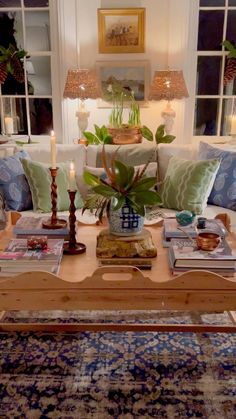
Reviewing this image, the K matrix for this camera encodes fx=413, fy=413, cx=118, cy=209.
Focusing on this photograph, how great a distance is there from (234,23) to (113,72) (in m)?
1.20

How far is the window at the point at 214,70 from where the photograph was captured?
377 cm

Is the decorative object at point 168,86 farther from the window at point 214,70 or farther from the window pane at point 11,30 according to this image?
the window pane at point 11,30

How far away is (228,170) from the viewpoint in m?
2.95

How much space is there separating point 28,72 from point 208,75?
172 centimetres

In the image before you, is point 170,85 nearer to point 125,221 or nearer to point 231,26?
point 231,26

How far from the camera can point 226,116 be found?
4.02 meters

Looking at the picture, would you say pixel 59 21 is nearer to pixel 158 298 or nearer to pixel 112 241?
pixel 112 241

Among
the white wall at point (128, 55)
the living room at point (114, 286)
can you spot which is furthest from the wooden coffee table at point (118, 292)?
the white wall at point (128, 55)

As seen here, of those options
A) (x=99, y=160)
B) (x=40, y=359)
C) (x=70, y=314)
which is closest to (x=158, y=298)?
(x=40, y=359)

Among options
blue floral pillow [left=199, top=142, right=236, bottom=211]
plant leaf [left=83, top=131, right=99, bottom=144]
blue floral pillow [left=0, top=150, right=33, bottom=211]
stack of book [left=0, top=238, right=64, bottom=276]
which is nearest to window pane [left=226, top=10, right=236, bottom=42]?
blue floral pillow [left=199, top=142, right=236, bottom=211]

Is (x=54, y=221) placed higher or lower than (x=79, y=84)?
lower

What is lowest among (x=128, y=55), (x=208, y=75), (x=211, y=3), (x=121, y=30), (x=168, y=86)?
(x=168, y=86)

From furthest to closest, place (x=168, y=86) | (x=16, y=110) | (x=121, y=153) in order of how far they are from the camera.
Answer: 1. (x=16, y=110)
2. (x=168, y=86)
3. (x=121, y=153)

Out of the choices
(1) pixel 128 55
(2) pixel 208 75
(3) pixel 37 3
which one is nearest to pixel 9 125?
(3) pixel 37 3
